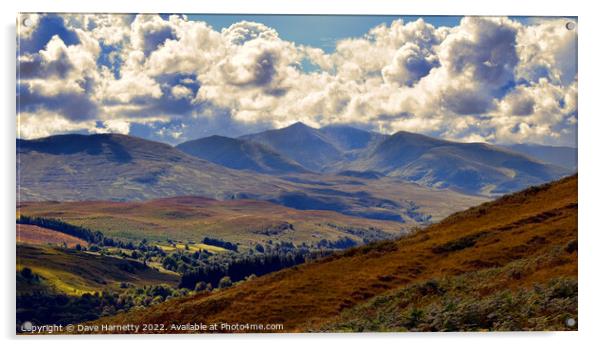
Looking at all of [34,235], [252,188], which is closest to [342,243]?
[252,188]

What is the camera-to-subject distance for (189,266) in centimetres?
5603

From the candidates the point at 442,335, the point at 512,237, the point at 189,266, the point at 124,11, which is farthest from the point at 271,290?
the point at 189,266

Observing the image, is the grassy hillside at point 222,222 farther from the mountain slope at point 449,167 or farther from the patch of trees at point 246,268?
the mountain slope at point 449,167

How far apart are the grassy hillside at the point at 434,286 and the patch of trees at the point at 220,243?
3799 centimetres

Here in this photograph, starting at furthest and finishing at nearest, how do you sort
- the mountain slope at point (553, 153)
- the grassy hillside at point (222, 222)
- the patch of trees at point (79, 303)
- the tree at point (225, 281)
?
the grassy hillside at point (222, 222), the tree at point (225, 281), the mountain slope at point (553, 153), the patch of trees at point (79, 303)

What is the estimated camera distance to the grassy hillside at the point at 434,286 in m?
24.2

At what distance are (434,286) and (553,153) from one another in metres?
10.5

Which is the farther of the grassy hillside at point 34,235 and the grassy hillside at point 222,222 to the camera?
the grassy hillside at point 222,222

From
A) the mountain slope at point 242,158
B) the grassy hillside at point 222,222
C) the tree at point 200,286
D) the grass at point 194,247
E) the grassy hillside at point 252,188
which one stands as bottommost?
the tree at point 200,286

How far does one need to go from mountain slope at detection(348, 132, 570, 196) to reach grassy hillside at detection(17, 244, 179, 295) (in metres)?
20.0

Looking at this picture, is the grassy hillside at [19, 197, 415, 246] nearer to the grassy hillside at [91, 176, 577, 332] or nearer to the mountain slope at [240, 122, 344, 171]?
the mountain slope at [240, 122, 344, 171]

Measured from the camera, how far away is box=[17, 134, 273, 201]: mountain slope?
107 ft

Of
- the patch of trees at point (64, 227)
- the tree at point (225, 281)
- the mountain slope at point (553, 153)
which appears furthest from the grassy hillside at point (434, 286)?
the tree at point (225, 281)

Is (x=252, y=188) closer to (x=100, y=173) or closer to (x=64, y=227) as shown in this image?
(x=100, y=173)
